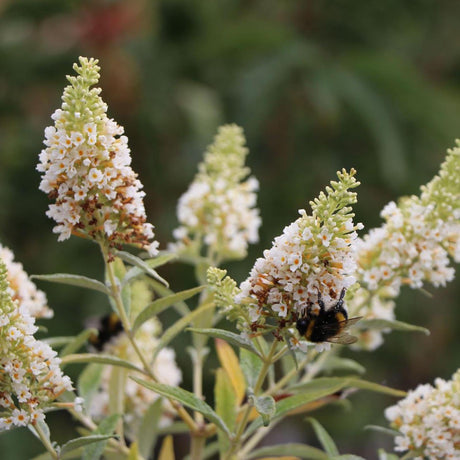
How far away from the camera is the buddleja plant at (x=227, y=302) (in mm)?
774

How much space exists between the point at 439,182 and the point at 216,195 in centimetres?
44

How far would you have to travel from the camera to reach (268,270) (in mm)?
771

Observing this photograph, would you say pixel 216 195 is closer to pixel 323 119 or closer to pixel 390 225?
pixel 390 225

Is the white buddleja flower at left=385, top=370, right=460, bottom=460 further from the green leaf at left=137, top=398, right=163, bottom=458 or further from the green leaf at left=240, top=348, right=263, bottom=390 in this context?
the green leaf at left=137, top=398, right=163, bottom=458

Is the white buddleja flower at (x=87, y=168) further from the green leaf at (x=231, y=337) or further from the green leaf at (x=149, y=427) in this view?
the green leaf at (x=149, y=427)

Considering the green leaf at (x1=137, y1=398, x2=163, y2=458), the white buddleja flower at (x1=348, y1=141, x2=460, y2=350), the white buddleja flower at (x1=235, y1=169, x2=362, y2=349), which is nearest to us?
the white buddleja flower at (x1=235, y1=169, x2=362, y2=349)

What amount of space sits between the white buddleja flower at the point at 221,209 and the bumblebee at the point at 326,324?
0.49m

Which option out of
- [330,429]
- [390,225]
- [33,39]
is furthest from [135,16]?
[390,225]

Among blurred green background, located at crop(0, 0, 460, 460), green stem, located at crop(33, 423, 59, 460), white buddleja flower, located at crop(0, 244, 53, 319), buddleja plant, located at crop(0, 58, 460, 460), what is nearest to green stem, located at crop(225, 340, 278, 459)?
buddleja plant, located at crop(0, 58, 460, 460)

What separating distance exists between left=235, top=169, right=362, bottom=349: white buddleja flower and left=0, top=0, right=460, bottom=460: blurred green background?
2073 millimetres

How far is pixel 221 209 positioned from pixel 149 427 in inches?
16.5

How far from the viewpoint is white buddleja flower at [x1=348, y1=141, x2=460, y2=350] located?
1005mm

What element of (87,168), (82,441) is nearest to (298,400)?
(82,441)

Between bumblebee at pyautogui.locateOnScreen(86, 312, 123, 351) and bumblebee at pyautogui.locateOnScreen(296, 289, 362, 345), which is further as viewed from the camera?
bumblebee at pyautogui.locateOnScreen(86, 312, 123, 351)
